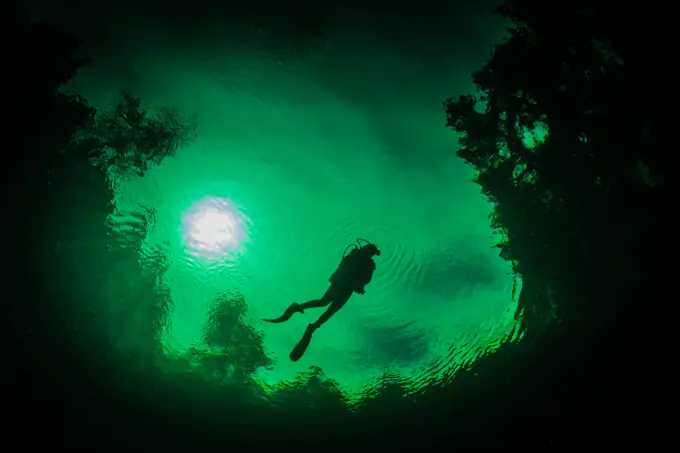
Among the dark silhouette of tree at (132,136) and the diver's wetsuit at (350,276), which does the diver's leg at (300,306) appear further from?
the dark silhouette of tree at (132,136)

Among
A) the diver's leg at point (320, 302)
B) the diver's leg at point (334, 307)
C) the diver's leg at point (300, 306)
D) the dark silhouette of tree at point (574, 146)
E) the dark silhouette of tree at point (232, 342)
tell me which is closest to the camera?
the dark silhouette of tree at point (574, 146)

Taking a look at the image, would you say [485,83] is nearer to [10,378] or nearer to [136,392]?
[10,378]

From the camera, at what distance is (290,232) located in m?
15.0

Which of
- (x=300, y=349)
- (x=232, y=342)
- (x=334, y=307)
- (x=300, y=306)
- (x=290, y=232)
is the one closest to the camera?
(x=300, y=349)

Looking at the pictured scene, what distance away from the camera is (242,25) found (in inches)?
390

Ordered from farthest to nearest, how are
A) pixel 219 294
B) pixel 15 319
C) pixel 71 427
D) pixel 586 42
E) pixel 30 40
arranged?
pixel 219 294 → pixel 71 427 → pixel 15 319 → pixel 30 40 → pixel 586 42

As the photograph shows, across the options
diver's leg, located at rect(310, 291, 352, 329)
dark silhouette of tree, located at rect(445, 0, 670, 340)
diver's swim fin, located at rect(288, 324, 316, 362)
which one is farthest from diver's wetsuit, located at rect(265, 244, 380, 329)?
dark silhouette of tree, located at rect(445, 0, 670, 340)

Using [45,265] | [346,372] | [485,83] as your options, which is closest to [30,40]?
[45,265]

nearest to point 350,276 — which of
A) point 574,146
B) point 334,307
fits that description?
point 334,307

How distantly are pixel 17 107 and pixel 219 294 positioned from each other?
10.2 meters

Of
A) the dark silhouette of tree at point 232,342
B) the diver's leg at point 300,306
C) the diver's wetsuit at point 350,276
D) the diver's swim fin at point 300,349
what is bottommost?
the diver's swim fin at point 300,349

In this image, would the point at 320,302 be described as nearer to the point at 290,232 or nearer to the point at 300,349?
the point at 300,349

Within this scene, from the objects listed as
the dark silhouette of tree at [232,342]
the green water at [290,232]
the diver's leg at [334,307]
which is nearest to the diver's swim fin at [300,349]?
the diver's leg at [334,307]

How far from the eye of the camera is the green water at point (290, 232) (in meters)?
11.3
